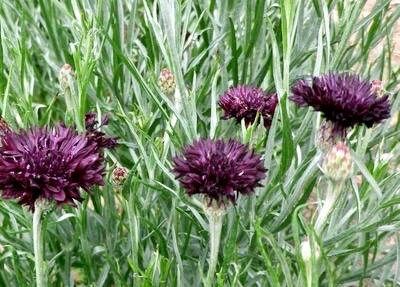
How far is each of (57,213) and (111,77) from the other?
0.33m

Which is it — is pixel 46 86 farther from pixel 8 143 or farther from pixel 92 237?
pixel 8 143

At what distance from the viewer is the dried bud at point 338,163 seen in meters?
0.90

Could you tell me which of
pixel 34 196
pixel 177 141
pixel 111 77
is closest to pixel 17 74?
pixel 111 77

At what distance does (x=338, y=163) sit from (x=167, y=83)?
1.21 feet

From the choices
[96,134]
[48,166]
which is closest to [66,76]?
[96,134]

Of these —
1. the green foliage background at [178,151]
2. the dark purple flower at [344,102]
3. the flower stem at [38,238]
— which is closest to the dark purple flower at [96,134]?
the green foliage background at [178,151]

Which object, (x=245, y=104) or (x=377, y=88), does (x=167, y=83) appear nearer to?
(x=245, y=104)

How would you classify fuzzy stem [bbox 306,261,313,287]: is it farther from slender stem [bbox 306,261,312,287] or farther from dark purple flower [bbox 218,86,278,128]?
dark purple flower [bbox 218,86,278,128]

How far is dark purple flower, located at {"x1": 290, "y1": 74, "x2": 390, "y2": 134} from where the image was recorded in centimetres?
95

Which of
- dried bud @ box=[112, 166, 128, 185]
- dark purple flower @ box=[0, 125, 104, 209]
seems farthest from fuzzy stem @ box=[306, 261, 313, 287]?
dried bud @ box=[112, 166, 128, 185]

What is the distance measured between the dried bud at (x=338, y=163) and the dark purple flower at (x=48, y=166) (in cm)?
28

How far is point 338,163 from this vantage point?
90cm

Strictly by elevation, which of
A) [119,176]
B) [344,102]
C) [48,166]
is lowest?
[119,176]

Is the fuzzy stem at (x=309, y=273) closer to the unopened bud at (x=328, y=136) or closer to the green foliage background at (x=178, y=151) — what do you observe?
the green foliage background at (x=178, y=151)
